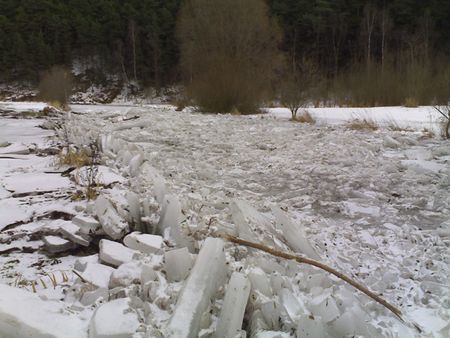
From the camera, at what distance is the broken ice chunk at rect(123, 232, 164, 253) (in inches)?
67.0

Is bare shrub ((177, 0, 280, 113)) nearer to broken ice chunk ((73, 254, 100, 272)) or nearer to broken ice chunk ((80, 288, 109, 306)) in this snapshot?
broken ice chunk ((73, 254, 100, 272))

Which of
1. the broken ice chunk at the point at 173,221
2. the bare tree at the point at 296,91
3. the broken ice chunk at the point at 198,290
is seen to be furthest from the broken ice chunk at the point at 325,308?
the bare tree at the point at 296,91

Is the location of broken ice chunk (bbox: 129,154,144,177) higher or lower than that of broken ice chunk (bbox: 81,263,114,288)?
higher

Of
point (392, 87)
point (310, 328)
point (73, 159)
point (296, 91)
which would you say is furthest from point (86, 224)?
point (392, 87)

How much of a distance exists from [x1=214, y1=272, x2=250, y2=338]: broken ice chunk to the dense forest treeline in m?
25.7

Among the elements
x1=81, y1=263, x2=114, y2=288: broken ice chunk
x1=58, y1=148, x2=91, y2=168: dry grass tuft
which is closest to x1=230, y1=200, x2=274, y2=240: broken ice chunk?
x1=81, y1=263, x2=114, y2=288: broken ice chunk

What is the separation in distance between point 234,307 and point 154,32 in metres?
35.4

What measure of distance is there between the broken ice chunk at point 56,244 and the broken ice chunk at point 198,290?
0.72 m

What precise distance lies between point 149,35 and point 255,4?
16849mm

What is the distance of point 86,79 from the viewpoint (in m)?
36.4

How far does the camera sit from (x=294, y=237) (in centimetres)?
192

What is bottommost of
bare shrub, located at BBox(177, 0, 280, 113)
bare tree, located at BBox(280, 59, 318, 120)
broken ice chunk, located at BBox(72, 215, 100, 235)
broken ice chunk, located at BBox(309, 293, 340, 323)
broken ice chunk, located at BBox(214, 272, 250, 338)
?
broken ice chunk, located at BBox(309, 293, 340, 323)

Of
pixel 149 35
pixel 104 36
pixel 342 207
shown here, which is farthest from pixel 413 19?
pixel 342 207

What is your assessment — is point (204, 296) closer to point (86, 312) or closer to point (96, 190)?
point (86, 312)
